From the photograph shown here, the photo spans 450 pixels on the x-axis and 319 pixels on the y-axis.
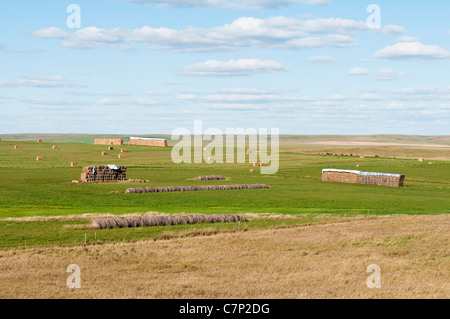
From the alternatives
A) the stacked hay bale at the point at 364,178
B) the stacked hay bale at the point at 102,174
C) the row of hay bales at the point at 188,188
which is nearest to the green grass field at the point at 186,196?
the stacked hay bale at the point at 364,178

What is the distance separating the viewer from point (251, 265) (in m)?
36.8

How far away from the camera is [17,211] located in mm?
58312

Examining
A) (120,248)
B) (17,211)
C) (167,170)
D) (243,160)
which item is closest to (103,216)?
(17,211)

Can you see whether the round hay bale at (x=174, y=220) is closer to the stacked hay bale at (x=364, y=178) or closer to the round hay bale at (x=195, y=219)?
the round hay bale at (x=195, y=219)

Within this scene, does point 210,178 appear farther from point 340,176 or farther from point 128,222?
point 128,222

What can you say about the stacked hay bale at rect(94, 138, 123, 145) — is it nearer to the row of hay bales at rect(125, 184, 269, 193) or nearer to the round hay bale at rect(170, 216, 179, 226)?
the row of hay bales at rect(125, 184, 269, 193)

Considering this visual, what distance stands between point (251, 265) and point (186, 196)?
38369 mm

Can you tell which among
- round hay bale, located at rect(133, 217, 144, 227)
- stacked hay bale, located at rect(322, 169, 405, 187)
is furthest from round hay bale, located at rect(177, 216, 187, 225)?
stacked hay bale, located at rect(322, 169, 405, 187)

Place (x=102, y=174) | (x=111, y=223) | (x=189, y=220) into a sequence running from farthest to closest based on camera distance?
(x=102, y=174), (x=189, y=220), (x=111, y=223)

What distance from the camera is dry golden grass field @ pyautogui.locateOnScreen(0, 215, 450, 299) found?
2950 centimetres

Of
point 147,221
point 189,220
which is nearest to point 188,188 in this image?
point 189,220

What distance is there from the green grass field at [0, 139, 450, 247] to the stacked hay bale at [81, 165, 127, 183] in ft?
11.2
